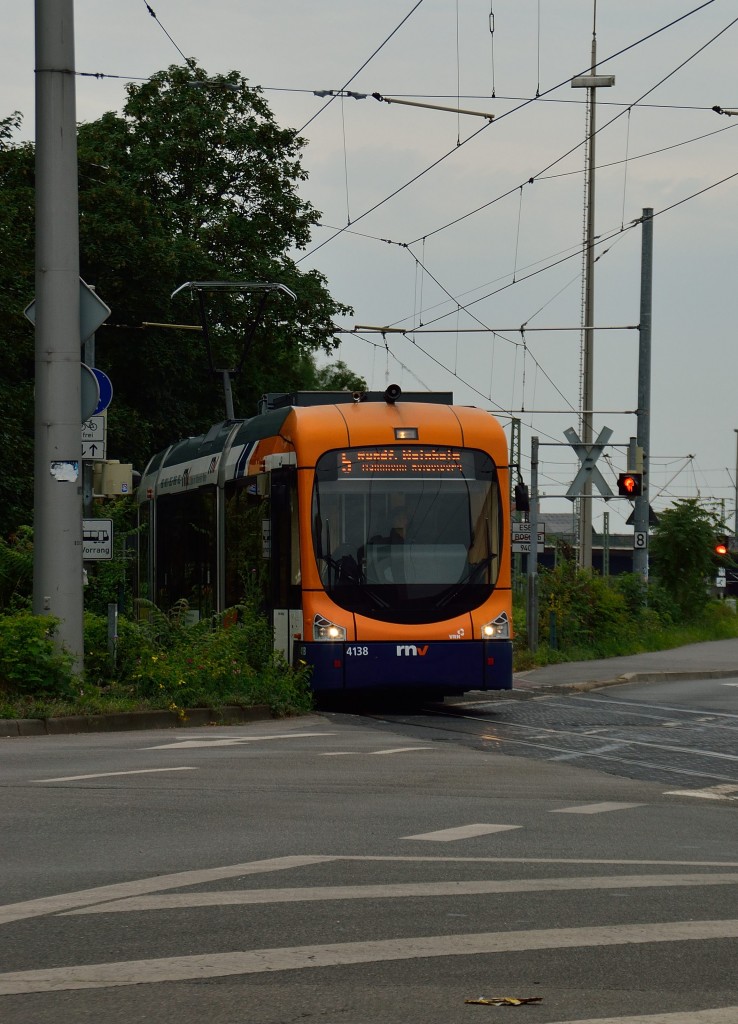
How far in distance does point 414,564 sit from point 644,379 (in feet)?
55.9

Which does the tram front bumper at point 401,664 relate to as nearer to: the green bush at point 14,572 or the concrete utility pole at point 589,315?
the green bush at point 14,572

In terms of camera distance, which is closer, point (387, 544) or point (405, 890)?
point (405, 890)

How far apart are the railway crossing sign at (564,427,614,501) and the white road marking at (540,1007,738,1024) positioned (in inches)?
966

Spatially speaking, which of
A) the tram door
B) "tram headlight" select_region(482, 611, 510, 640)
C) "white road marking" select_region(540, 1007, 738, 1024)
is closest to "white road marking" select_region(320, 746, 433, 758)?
the tram door

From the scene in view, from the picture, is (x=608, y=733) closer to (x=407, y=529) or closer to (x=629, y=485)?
(x=407, y=529)

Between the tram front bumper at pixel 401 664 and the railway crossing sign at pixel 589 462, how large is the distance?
39.3ft

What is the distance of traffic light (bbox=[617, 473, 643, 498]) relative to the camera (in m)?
30.8

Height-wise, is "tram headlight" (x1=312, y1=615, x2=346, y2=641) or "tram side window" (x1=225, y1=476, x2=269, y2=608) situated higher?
"tram side window" (x1=225, y1=476, x2=269, y2=608)

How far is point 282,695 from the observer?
17.1 metres

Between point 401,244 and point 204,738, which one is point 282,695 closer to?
point 204,738

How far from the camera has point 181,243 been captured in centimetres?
4484

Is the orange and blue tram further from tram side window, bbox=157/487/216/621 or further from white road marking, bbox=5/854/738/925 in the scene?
white road marking, bbox=5/854/738/925

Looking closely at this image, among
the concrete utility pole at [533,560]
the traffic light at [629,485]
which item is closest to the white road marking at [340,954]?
the concrete utility pole at [533,560]

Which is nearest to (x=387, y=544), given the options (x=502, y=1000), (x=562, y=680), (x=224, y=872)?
(x=562, y=680)
